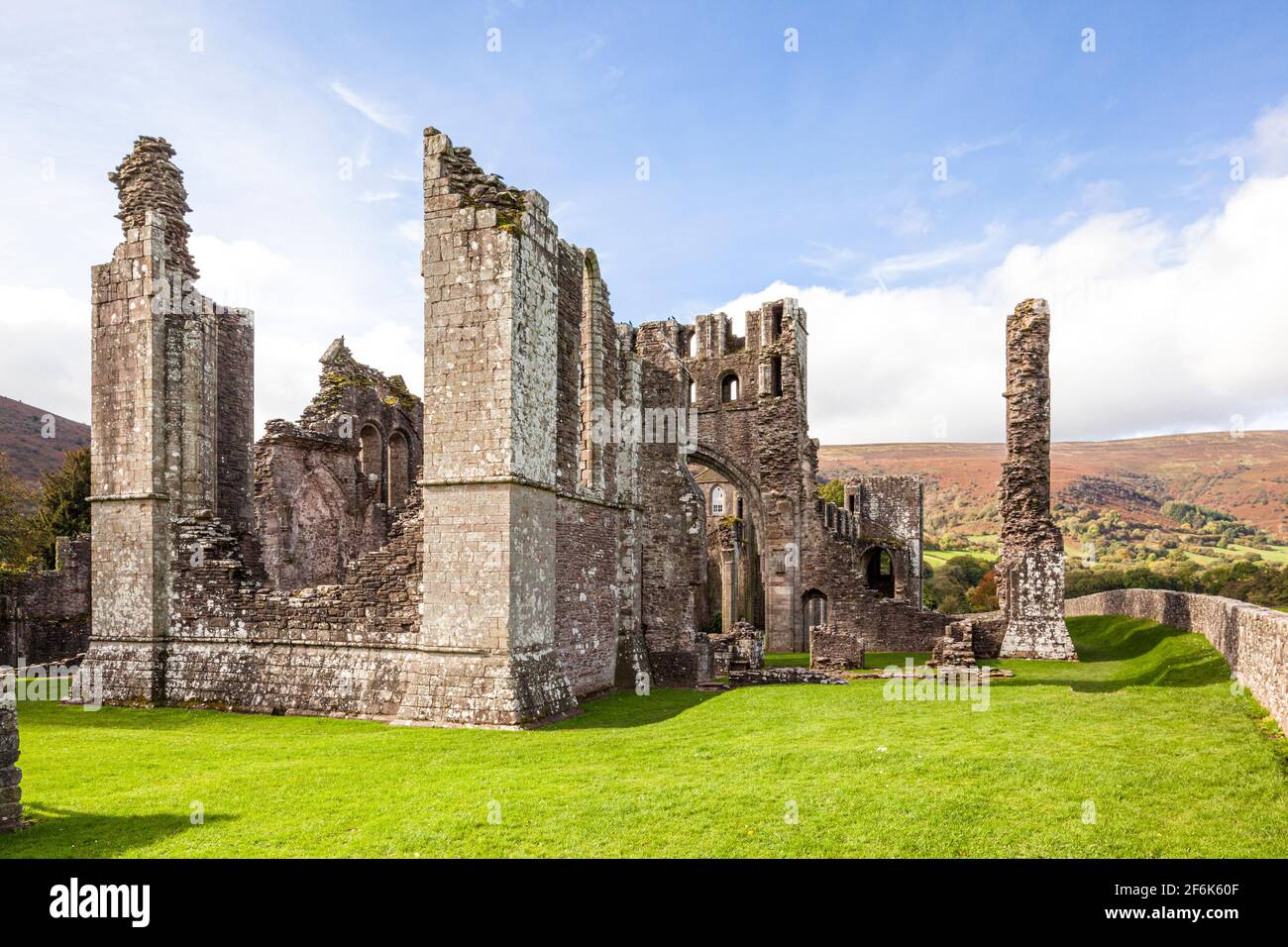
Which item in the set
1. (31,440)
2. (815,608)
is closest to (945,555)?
(815,608)

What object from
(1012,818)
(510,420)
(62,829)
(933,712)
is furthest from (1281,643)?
(62,829)

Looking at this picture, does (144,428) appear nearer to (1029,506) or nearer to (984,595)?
(1029,506)

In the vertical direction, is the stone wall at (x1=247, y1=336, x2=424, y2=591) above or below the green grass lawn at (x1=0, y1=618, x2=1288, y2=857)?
above

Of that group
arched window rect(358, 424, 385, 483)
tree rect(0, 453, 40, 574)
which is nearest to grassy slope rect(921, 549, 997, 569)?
arched window rect(358, 424, 385, 483)

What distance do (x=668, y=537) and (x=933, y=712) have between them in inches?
262

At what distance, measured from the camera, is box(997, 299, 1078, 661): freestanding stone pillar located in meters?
21.5

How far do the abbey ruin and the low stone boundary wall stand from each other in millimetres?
2997

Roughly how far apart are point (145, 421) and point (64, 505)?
21.4m

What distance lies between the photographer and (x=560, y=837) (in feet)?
20.4

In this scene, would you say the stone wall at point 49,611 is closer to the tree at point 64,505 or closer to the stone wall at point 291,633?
the tree at point 64,505

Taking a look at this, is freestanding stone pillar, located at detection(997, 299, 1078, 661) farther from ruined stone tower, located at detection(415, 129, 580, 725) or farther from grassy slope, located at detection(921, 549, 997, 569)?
grassy slope, located at detection(921, 549, 997, 569)

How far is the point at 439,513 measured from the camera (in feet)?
38.2

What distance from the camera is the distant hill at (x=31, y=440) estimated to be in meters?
67.1

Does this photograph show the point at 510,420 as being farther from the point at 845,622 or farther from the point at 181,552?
the point at 845,622
